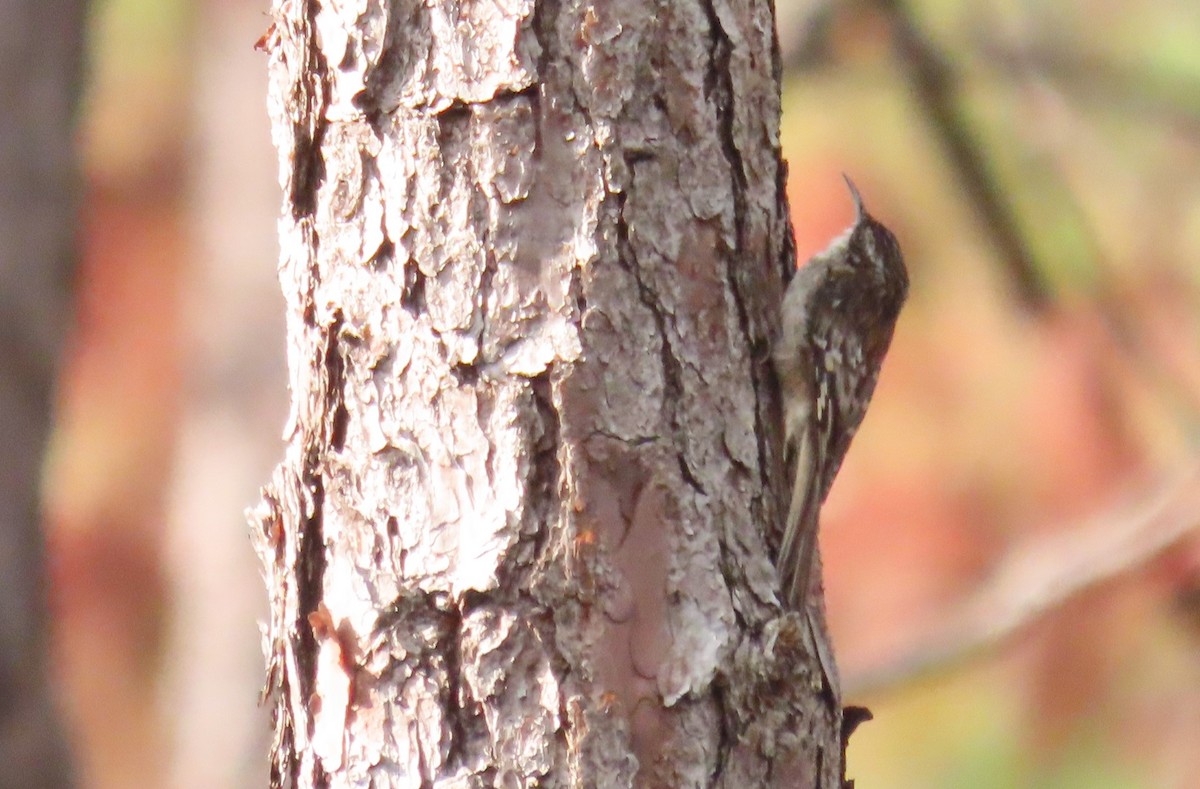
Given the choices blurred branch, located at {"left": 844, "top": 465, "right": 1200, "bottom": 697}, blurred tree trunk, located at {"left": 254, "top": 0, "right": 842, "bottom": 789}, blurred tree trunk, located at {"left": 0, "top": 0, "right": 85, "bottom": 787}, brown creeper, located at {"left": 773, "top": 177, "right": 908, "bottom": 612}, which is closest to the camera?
blurred tree trunk, located at {"left": 254, "top": 0, "right": 842, "bottom": 789}

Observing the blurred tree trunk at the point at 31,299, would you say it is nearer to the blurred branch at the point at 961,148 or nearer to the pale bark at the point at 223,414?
the pale bark at the point at 223,414

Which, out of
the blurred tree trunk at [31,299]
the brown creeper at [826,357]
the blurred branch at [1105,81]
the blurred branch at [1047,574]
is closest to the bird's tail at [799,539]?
the brown creeper at [826,357]

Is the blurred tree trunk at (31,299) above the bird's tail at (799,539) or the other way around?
above

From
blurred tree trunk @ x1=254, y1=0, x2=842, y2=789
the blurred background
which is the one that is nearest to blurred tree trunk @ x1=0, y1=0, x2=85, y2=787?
the blurred background

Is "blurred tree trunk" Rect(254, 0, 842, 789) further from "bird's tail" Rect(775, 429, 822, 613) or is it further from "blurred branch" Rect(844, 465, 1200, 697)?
"blurred branch" Rect(844, 465, 1200, 697)

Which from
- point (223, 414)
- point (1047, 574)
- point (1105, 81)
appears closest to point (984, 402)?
point (1047, 574)
